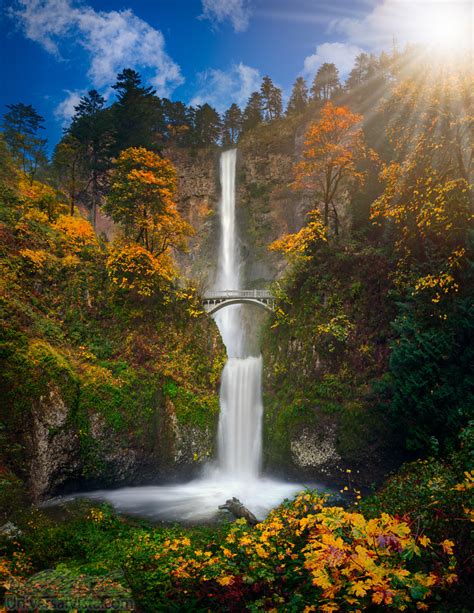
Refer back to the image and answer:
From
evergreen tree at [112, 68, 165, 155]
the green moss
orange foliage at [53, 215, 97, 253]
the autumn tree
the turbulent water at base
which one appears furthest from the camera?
evergreen tree at [112, 68, 165, 155]

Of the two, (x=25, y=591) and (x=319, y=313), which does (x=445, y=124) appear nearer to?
(x=319, y=313)

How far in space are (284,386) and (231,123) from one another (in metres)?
48.7

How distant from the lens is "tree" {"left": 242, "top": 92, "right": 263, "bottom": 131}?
5072 centimetres

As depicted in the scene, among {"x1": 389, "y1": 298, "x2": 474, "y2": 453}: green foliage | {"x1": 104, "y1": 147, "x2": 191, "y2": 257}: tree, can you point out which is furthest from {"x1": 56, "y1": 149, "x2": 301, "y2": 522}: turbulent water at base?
{"x1": 104, "y1": 147, "x2": 191, "y2": 257}: tree

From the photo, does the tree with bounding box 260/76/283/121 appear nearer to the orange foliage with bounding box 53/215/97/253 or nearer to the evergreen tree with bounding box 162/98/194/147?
the evergreen tree with bounding box 162/98/194/147

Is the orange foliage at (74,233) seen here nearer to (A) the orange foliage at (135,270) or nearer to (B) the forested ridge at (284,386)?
(B) the forested ridge at (284,386)

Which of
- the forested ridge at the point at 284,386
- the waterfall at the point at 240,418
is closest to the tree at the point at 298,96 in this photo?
the forested ridge at the point at 284,386

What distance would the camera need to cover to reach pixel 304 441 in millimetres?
16281

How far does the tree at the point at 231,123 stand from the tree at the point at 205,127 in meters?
2.66

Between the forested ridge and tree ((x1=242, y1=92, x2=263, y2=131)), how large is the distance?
85.1 ft

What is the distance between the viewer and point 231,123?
54.3 m

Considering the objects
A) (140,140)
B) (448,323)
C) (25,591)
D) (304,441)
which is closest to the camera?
(25,591)

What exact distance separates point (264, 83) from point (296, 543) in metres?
62.9

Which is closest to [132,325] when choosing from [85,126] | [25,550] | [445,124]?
[25,550]
